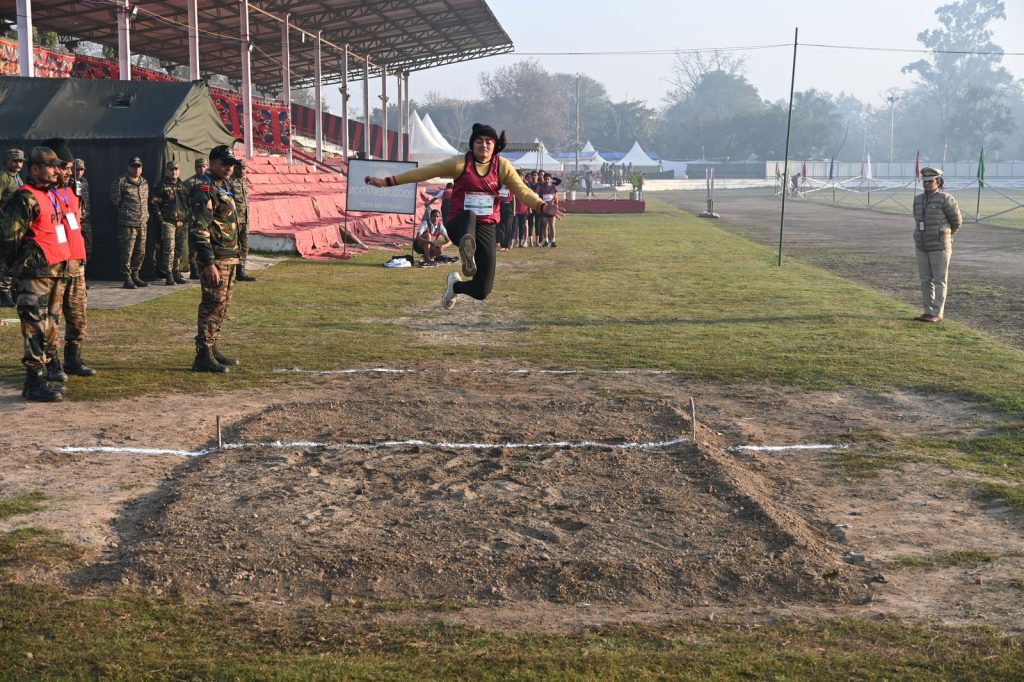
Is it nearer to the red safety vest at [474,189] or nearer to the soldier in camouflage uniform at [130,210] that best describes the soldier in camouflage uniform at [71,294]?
the red safety vest at [474,189]

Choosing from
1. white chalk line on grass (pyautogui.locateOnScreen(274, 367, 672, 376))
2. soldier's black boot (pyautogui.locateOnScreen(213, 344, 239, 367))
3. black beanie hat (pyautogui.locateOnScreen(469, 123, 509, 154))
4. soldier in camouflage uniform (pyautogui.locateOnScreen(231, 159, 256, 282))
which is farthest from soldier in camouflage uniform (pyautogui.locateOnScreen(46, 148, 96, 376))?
soldier in camouflage uniform (pyautogui.locateOnScreen(231, 159, 256, 282))

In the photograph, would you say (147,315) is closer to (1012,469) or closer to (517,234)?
(1012,469)

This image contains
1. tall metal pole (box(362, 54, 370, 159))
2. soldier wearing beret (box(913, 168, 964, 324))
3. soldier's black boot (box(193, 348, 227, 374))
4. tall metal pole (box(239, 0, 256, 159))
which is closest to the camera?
soldier's black boot (box(193, 348, 227, 374))

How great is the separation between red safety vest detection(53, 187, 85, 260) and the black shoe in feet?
10.9

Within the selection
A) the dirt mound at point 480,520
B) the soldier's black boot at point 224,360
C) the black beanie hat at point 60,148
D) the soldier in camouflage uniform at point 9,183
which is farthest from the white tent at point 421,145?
the dirt mound at point 480,520

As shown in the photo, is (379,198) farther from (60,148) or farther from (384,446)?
(384,446)

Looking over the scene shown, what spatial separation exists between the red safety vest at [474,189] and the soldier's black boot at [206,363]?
2.85 metres

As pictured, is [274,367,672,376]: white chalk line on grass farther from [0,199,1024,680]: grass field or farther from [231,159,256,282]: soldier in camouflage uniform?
[231,159,256,282]: soldier in camouflage uniform

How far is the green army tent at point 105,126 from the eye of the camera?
16516 millimetres

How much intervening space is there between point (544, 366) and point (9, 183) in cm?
724

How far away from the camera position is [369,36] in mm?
44344

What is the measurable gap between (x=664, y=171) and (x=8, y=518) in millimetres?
102142

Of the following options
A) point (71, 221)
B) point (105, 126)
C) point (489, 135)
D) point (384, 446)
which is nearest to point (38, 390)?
point (71, 221)

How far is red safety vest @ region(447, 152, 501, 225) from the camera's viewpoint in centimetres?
879
